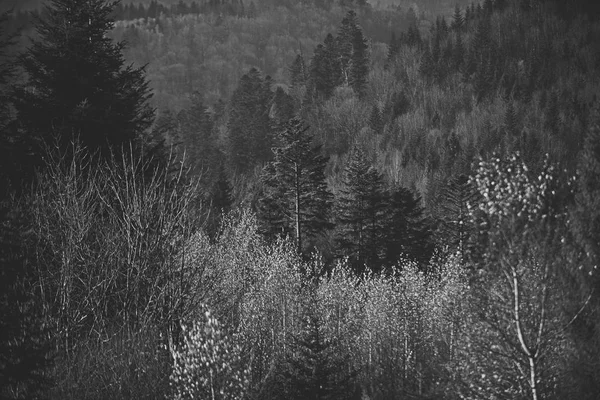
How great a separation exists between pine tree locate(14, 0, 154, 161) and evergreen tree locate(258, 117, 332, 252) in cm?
1455

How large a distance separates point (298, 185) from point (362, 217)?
5827 mm

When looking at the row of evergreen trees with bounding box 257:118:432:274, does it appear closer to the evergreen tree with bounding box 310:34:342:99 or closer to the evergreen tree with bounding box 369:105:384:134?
the evergreen tree with bounding box 369:105:384:134

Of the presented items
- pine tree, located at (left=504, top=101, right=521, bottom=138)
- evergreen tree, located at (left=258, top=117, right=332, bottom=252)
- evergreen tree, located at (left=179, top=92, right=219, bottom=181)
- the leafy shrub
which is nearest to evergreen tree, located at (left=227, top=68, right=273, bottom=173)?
evergreen tree, located at (left=179, top=92, right=219, bottom=181)

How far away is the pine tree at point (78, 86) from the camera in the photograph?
13656 millimetres

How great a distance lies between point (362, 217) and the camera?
3297 cm

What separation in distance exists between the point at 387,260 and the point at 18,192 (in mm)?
25683

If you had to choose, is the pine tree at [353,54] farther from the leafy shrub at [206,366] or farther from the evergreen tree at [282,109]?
the leafy shrub at [206,366]

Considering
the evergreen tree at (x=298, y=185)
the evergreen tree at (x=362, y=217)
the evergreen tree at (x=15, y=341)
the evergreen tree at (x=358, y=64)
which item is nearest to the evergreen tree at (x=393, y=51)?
the evergreen tree at (x=358, y=64)

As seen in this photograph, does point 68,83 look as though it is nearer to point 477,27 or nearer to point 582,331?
point 582,331

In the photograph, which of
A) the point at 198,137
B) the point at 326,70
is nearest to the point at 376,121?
the point at 326,70

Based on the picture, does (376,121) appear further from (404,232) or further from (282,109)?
(404,232)

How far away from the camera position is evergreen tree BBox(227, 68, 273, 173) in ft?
221

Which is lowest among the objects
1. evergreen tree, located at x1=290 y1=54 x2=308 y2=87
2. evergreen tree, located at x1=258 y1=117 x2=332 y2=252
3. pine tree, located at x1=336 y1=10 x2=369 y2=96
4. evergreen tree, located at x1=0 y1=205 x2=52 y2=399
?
evergreen tree, located at x1=258 y1=117 x2=332 y2=252

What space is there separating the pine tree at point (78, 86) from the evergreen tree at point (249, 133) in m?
51.1
